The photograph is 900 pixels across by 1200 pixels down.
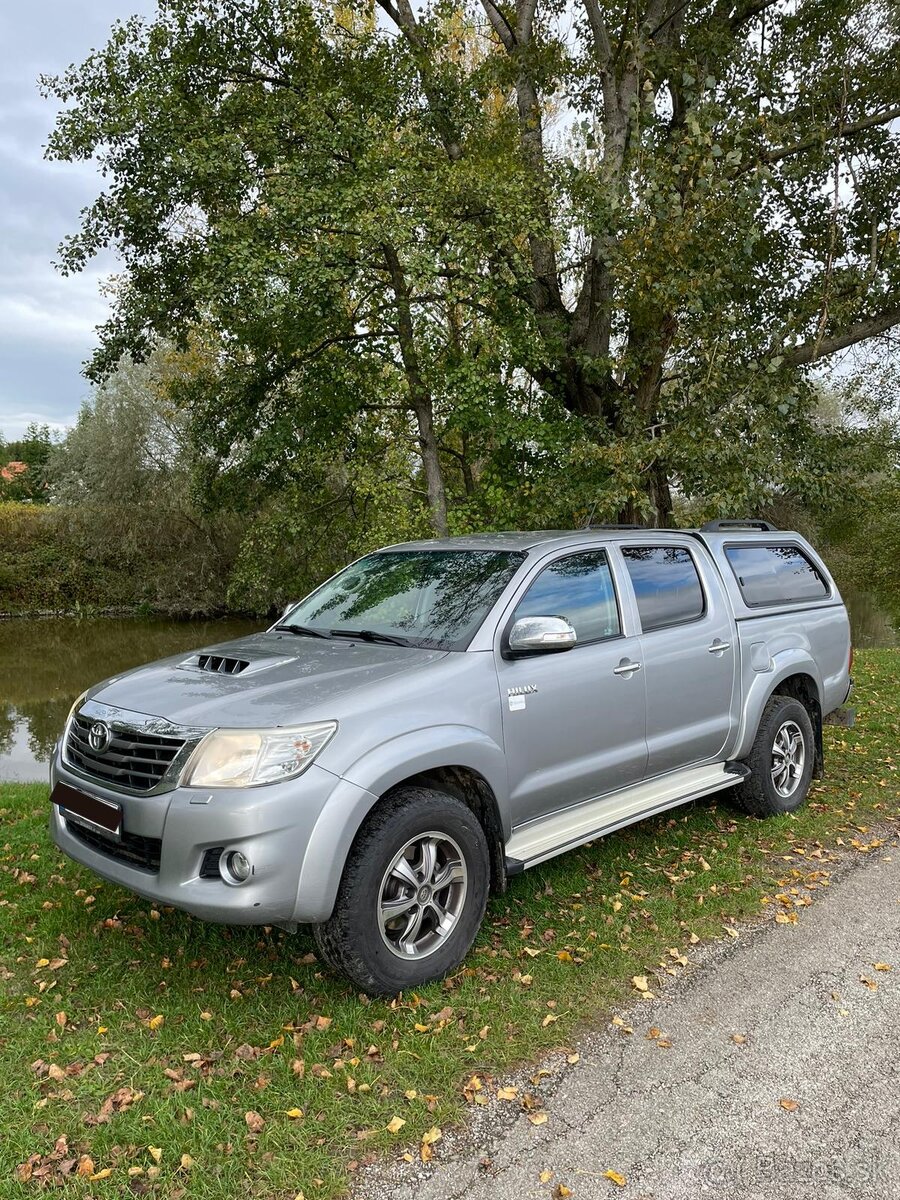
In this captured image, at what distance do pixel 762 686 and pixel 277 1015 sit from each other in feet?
11.4

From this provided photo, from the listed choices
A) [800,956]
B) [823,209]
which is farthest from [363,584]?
[823,209]

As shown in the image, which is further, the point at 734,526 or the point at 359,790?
the point at 734,526

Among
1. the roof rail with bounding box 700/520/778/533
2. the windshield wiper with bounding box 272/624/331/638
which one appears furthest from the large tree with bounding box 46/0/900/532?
the windshield wiper with bounding box 272/624/331/638

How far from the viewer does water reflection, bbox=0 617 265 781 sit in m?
12.9

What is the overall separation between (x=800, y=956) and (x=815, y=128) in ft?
31.8

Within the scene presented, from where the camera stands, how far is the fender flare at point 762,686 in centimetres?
525

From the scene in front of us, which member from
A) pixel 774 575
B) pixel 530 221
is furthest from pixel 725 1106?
pixel 530 221

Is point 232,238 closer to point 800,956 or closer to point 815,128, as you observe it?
point 815,128

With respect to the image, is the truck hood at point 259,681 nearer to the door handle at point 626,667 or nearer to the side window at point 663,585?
the door handle at point 626,667

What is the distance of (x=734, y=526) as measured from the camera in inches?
233

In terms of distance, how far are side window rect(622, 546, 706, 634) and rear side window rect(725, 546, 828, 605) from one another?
0.51 m

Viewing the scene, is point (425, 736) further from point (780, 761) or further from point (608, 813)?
point (780, 761)

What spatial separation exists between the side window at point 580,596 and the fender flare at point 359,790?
2.86 feet

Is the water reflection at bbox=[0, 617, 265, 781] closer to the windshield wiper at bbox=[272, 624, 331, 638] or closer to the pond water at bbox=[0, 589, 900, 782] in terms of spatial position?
the pond water at bbox=[0, 589, 900, 782]
